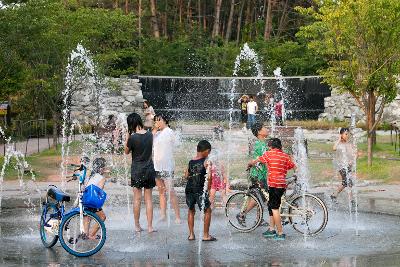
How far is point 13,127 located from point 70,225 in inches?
Answer: 895

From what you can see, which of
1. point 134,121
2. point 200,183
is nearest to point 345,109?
point 134,121

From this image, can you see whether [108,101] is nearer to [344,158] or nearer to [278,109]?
[278,109]

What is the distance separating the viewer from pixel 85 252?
10.3 m

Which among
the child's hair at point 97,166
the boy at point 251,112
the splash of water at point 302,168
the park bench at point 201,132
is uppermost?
the boy at point 251,112

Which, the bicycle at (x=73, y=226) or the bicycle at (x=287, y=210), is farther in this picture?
the bicycle at (x=287, y=210)

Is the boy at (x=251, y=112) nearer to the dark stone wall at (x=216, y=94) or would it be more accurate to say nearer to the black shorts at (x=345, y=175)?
the dark stone wall at (x=216, y=94)

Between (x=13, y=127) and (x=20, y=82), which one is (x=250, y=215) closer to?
(x=20, y=82)

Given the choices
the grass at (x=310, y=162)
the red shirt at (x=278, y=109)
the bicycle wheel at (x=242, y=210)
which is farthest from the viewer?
the red shirt at (x=278, y=109)

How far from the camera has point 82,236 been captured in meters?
10.6

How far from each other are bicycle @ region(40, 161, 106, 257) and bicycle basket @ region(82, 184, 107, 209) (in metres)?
0.05

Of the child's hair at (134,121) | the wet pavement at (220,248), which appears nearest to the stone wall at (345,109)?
the wet pavement at (220,248)

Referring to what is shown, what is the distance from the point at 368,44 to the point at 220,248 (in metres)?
11.8

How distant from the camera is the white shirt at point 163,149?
12.9 metres

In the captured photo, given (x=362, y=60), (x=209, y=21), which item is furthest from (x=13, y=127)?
(x=209, y=21)
